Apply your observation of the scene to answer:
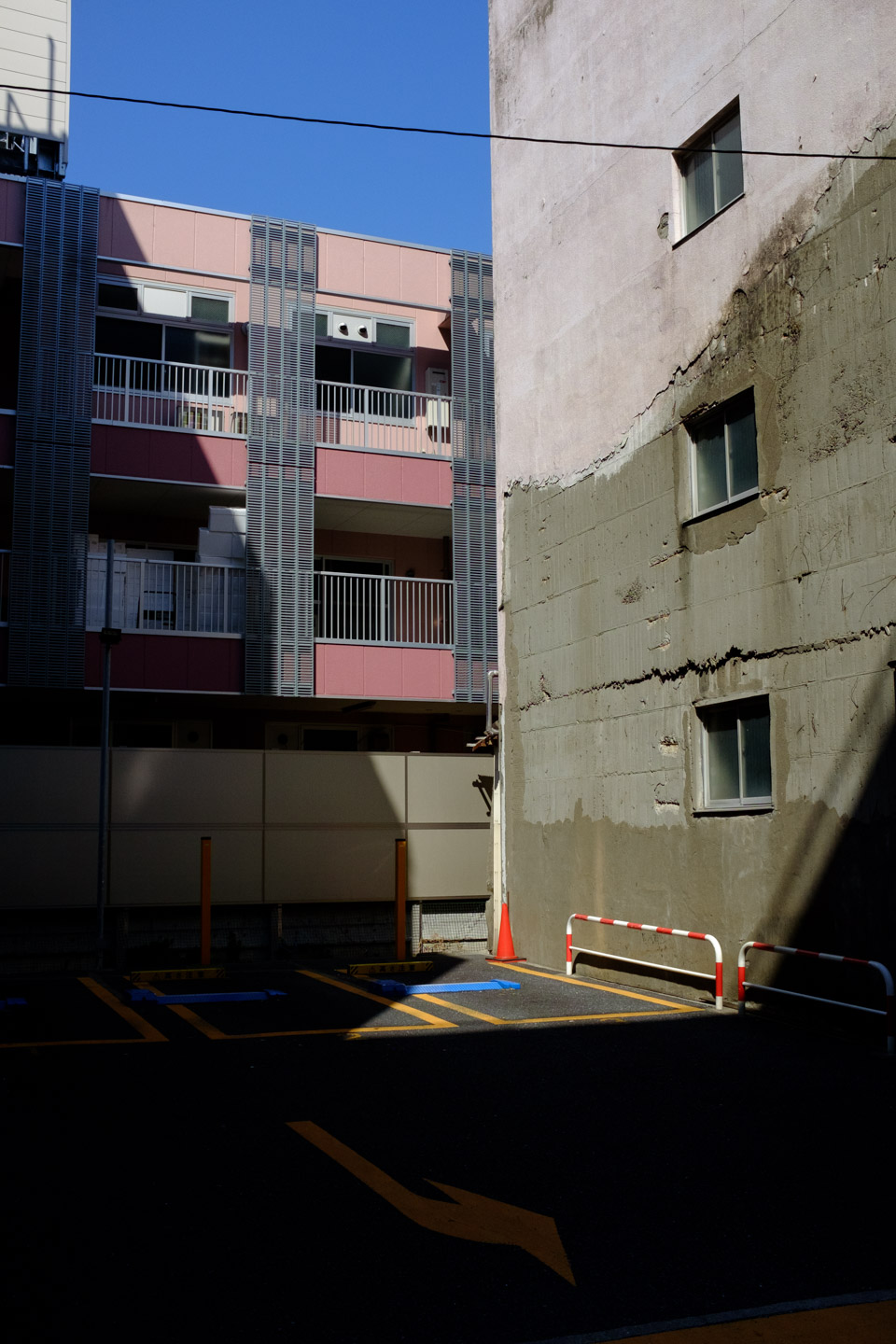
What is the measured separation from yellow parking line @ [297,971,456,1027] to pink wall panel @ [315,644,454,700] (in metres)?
5.82

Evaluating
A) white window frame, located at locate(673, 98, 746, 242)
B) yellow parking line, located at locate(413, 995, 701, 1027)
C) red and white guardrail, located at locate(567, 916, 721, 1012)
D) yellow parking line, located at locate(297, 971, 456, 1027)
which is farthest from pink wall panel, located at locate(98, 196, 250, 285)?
yellow parking line, located at locate(413, 995, 701, 1027)

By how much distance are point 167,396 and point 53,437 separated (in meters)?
1.99

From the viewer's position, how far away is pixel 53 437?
1809 centimetres

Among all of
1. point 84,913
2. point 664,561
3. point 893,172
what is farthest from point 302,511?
point 893,172

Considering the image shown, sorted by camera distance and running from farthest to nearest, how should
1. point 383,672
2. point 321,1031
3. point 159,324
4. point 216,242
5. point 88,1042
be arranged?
point 216,242 < point 159,324 < point 383,672 < point 321,1031 < point 88,1042

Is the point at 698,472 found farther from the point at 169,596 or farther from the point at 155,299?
the point at 155,299

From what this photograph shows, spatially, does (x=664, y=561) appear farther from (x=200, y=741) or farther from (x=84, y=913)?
(x=200, y=741)

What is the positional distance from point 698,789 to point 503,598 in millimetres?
4720

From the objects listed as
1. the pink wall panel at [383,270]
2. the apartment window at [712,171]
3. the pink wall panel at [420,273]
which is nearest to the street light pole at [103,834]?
the pink wall panel at [383,270]

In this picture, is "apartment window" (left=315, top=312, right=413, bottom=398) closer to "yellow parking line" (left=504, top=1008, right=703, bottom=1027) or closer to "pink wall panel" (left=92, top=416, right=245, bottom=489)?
"pink wall panel" (left=92, top=416, right=245, bottom=489)

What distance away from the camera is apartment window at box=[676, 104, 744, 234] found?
37.4 feet

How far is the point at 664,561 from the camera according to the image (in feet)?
39.2

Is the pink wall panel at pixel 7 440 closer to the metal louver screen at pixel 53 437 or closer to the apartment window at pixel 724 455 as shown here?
the metal louver screen at pixel 53 437

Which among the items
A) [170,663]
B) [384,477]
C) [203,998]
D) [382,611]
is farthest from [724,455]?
[170,663]
